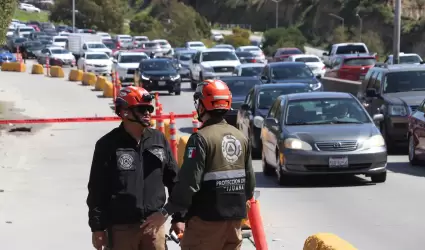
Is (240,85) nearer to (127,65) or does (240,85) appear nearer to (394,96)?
(394,96)

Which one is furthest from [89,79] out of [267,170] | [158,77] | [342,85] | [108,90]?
[267,170]

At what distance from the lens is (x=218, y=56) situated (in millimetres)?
46125

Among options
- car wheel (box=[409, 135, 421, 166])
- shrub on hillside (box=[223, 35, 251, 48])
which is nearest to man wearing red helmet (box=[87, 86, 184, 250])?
car wheel (box=[409, 135, 421, 166])

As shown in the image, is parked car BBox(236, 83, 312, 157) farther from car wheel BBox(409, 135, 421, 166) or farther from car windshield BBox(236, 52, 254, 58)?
car windshield BBox(236, 52, 254, 58)

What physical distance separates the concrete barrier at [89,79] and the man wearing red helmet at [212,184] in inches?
1665

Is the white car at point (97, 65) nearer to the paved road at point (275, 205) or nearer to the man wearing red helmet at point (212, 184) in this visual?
the paved road at point (275, 205)

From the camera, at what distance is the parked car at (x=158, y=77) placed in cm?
4138

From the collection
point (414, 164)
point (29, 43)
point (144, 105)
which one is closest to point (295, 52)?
point (29, 43)

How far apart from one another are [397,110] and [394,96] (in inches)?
21.6

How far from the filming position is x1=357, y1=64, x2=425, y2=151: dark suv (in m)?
20.8

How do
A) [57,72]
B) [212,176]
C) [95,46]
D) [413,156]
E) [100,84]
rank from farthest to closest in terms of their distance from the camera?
[95,46] → [57,72] → [100,84] → [413,156] → [212,176]

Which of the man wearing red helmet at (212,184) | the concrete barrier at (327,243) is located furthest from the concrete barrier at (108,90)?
the man wearing red helmet at (212,184)

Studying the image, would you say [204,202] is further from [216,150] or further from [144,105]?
[144,105]

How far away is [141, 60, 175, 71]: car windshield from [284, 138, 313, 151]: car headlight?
2682 cm
